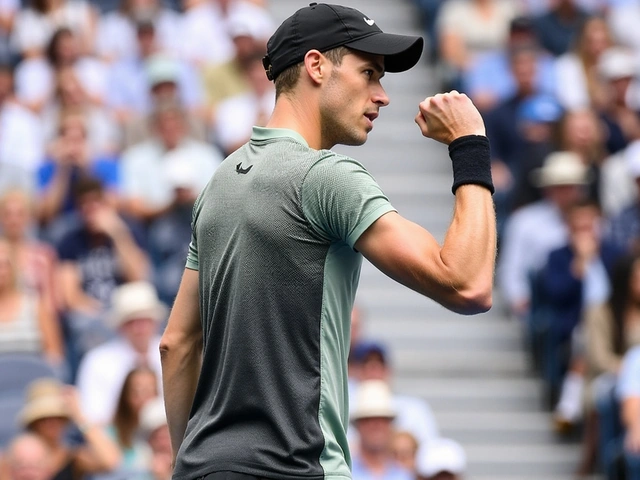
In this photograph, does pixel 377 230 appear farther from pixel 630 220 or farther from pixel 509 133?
pixel 509 133

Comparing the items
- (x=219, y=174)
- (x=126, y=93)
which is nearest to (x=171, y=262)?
(x=126, y=93)

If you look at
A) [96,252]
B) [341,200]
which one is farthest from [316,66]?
[96,252]

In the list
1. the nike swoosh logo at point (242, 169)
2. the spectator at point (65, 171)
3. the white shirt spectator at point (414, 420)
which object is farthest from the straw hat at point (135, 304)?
the nike swoosh logo at point (242, 169)

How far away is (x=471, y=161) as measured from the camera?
3.34 m

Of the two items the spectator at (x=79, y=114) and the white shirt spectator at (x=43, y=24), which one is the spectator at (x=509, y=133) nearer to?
the spectator at (x=79, y=114)

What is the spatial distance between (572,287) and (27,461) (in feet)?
12.4

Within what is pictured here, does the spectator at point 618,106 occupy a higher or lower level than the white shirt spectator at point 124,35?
lower

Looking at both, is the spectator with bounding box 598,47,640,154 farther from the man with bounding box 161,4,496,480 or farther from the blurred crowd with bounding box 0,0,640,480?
the man with bounding box 161,4,496,480

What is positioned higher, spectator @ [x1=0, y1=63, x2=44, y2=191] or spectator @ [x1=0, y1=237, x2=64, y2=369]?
spectator @ [x1=0, y1=63, x2=44, y2=191]

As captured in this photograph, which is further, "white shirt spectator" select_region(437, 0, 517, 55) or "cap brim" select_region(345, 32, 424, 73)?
"white shirt spectator" select_region(437, 0, 517, 55)

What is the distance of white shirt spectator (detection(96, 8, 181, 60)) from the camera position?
11.6 metres

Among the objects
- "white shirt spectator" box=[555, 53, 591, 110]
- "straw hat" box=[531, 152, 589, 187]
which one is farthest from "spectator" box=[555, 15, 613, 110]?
"straw hat" box=[531, 152, 589, 187]

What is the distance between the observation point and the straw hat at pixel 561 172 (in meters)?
9.70

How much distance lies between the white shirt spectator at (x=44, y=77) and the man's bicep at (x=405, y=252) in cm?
786
